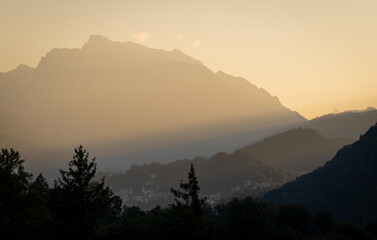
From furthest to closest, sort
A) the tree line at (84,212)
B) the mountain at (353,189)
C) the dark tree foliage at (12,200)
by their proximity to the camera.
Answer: the mountain at (353,189) < the dark tree foliage at (12,200) < the tree line at (84,212)

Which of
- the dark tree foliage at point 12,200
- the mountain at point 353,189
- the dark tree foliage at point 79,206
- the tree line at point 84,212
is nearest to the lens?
the dark tree foliage at point 79,206

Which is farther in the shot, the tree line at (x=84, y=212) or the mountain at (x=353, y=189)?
the mountain at (x=353, y=189)

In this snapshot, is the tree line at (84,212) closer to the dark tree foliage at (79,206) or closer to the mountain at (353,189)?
the dark tree foliage at (79,206)

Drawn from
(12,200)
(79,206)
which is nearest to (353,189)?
(12,200)

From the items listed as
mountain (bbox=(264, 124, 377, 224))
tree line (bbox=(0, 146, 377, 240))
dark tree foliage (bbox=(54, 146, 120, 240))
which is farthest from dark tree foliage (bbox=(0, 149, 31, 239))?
mountain (bbox=(264, 124, 377, 224))

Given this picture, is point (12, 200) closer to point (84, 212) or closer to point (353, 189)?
point (84, 212)

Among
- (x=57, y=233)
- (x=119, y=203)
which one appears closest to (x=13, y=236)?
(x=57, y=233)

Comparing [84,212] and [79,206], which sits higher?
[79,206]

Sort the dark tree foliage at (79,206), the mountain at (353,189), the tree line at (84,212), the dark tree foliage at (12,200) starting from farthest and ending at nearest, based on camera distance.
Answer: the mountain at (353,189) → the dark tree foliage at (12,200) → the tree line at (84,212) → the dark tree foliage at (79,206)

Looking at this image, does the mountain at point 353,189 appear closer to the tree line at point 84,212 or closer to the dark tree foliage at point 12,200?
the tree line at point 84,212

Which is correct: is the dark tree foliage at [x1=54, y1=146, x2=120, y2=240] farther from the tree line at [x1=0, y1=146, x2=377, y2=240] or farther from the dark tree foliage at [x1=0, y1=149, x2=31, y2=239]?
the dark tree foliage at [x1=0, y1=149, x2=31, y2=239]

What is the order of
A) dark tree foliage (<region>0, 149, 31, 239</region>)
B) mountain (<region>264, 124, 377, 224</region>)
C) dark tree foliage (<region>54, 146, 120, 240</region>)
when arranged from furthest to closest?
mountain (<region>264, 124, 377, 224</region>), dark tree foliage (<region>0, 149, 31, 239</region>), dark tree foliage (<region>54, 146, 120, 240</region>)

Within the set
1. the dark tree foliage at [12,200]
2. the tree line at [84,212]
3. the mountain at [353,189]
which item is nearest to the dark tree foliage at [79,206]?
the tree line at [84,212]

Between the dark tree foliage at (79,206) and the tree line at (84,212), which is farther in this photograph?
the tree line at (84,212)
